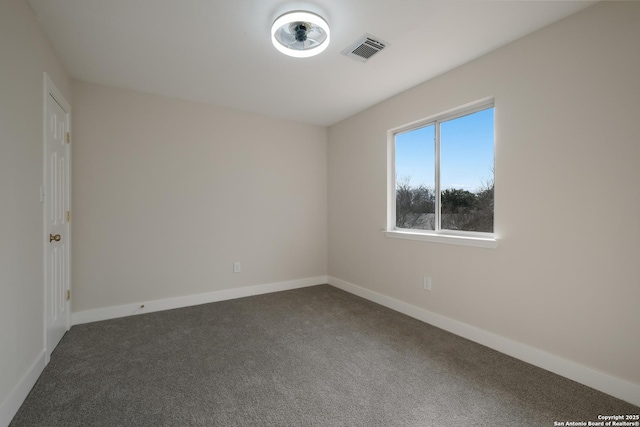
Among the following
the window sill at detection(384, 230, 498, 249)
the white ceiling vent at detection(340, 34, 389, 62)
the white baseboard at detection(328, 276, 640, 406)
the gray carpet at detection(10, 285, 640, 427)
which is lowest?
the gray carpet at detection(10, 285, 640, 427)

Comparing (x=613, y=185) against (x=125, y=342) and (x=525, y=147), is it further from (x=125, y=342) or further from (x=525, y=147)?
(x=125, y=342)

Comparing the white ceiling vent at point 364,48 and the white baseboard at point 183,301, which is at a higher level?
the white ceiling vent at point 364,48

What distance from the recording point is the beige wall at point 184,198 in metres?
2.94

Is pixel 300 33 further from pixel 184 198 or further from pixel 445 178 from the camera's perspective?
pixel 184 198

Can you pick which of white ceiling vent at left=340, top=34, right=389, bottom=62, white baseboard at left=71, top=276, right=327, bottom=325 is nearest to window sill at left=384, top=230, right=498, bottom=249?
white baseboard at left=71, top=276, right=327, bottom=325

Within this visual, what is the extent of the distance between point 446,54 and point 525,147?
99 cm

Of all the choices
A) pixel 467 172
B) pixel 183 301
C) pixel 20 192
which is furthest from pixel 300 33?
pixel 183 301

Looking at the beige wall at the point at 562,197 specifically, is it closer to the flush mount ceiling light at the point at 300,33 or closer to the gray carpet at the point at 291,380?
the gray carpet at the point at 291,380

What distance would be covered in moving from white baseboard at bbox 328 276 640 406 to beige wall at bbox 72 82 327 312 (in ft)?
6.15

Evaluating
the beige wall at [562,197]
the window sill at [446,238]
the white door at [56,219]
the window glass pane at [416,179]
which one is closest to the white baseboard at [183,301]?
the white door at [56,219]

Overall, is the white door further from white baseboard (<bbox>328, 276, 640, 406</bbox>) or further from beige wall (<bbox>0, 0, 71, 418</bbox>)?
white baseboard (<bbox>328, 276, 640, 406</bbox>)

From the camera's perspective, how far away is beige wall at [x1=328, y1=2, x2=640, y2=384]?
1.71 meters

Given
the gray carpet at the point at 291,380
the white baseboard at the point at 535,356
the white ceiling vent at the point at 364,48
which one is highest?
the white ceiling vent at the point at 364,48

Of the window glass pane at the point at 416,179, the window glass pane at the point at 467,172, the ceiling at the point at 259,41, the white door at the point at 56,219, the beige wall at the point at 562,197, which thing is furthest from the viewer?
the window glass pane at the point at 416,179
